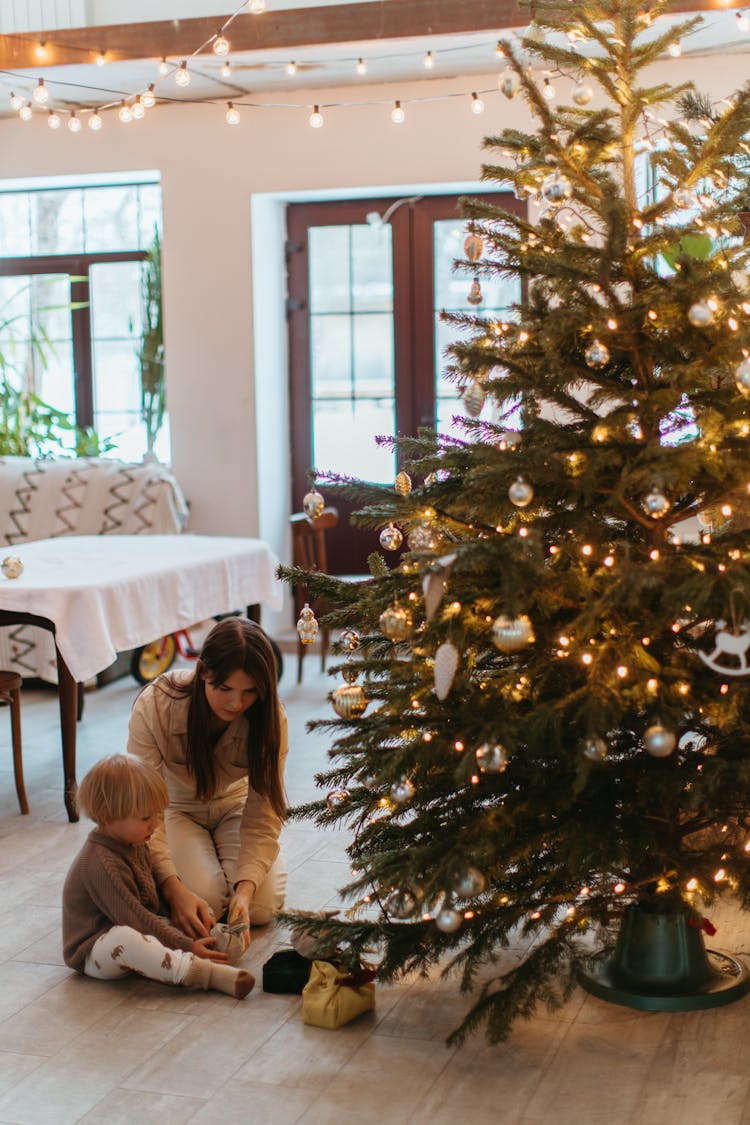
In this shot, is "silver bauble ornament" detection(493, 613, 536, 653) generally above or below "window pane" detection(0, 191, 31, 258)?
below

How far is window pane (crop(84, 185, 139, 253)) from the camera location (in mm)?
7355

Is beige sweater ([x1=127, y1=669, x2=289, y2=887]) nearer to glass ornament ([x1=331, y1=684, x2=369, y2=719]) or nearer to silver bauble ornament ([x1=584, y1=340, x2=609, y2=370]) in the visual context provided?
glass ornament ([x1=331, y1=684, x2=369, y2=719])

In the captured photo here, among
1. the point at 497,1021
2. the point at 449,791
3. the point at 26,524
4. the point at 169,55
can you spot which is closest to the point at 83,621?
the point at 449,791

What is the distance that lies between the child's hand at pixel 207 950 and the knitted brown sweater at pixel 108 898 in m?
0.02

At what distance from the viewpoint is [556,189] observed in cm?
253

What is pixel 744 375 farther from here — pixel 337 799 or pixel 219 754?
pixel 219 754

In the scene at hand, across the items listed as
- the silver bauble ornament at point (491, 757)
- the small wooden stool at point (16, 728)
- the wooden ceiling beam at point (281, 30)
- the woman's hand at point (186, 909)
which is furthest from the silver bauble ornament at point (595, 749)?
the wooden ceiling beam at point (281, 30)

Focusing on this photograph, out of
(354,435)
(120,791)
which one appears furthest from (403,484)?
(354,435)

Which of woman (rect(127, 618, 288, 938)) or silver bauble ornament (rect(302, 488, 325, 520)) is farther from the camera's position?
woman (rect(127, 618, 288, 938))

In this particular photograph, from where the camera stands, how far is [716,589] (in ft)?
7.55

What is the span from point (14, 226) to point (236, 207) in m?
1.53

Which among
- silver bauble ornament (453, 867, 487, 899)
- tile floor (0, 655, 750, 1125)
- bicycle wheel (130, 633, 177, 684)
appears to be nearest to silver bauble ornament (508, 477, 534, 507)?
silver bauble ornament (453, 867, 487, 899)

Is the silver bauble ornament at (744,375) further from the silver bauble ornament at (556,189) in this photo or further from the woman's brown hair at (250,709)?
the woman's brown hair at (250,709)

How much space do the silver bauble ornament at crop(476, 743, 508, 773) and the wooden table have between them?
2.02m
